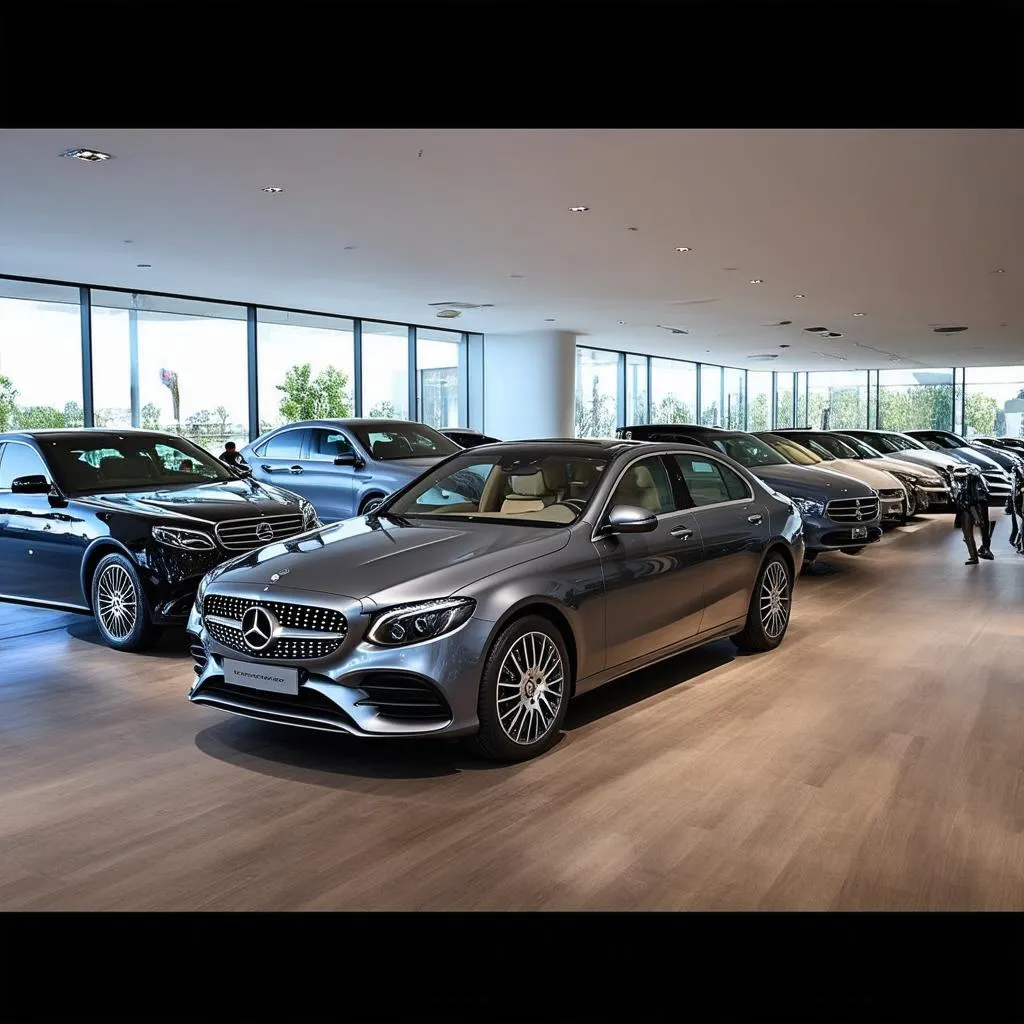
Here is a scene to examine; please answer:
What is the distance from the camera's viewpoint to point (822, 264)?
1315 centimetres

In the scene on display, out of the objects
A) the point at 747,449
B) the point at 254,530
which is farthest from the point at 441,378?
the point at 254,530

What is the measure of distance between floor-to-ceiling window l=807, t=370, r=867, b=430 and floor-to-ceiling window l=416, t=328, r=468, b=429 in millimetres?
17102

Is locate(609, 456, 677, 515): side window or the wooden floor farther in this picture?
locate(609, 456, 677, 515): side window

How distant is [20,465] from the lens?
24.1ft

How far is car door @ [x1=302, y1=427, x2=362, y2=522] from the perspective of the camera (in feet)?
37.1

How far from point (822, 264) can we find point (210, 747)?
36.2ft

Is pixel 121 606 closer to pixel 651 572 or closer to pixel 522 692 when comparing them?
pixel 522 692

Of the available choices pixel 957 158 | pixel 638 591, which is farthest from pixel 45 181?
pixel 957 158

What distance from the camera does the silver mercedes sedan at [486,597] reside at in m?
4.09

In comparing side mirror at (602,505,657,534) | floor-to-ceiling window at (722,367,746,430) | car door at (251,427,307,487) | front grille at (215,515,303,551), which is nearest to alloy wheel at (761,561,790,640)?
side mirror at (602,505,657,534)

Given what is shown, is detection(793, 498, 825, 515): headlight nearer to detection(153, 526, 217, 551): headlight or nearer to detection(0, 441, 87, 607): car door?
detection(153, 526, 217, 551): headlight

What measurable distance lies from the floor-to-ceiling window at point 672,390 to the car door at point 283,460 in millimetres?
19158

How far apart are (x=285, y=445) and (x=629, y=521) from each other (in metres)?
7.85

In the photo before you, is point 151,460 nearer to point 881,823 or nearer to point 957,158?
point 881,823
